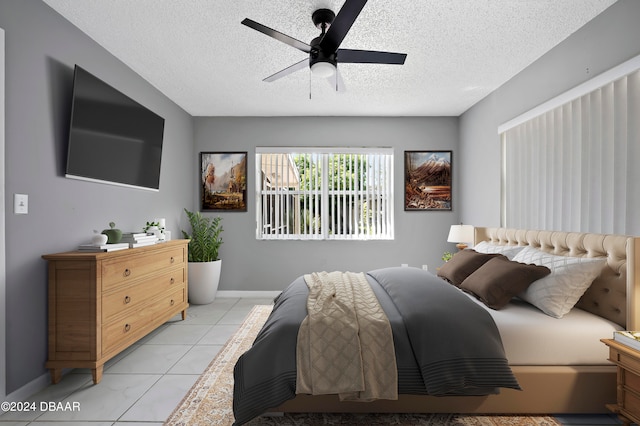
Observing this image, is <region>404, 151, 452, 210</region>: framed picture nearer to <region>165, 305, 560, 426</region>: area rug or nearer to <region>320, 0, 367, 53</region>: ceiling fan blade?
<region>320, 0, 367, 53</region>: ceiling fan blade

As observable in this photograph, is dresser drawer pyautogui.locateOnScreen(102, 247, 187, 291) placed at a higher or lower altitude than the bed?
higher

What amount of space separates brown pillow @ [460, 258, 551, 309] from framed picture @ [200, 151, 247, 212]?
11.7ft

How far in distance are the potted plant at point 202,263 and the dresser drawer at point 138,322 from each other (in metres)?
0.74

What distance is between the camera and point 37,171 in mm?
2318

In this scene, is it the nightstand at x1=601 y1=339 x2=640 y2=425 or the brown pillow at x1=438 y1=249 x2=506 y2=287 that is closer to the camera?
the nightstand at x1=601 y1=339 x2=640 y2=425

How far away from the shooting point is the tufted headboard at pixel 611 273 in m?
1.97

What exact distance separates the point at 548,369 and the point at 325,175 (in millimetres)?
3648

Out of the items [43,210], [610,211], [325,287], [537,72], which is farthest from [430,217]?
[43,210]

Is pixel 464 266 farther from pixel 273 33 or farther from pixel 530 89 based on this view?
pixel 273 33

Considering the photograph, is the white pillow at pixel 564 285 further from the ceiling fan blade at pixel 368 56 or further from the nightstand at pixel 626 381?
the ceiling fan blade at pixel 368 56

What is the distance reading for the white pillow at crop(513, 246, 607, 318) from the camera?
2111 millimetres

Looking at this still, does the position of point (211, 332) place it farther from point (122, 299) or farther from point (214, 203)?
point (214, 203)

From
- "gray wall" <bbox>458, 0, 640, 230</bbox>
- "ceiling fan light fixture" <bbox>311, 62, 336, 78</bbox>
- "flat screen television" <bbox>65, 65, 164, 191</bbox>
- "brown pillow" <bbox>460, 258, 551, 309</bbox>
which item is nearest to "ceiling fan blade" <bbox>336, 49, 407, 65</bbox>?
"ceiling fan light fixture" <bbox>311, 62, 336, 78</bbox>

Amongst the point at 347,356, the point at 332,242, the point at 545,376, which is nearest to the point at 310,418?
the point at 347,356
